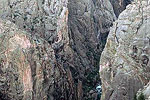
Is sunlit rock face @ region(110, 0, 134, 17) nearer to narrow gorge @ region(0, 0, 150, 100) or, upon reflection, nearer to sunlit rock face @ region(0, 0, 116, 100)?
narrow gorge @ region(0, 0, 150, 100)

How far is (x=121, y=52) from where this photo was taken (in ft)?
171

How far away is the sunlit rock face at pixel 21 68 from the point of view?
61469 mm

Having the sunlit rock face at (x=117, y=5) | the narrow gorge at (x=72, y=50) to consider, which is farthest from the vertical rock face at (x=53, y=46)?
the sunlit rock face at (x=117, y=5)

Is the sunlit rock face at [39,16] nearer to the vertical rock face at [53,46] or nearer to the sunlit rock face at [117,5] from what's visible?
the vertical rock face at [53,46]

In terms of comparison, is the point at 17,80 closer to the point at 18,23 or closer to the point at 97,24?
the point at 18,23

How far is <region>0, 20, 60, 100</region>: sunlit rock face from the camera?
61.5 meters

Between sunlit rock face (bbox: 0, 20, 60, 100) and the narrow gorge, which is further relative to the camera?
sunlit rock face (bbox: 0, 20, 60, 100)

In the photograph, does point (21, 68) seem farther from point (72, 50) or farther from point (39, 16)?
point (72, 50)

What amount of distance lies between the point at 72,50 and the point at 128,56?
3126 centimetres

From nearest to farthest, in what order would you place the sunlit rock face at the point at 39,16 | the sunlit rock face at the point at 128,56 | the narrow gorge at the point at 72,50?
the sunlit rock face at the point at 128,56 < the narrow gorge at the point at 72,50 < the sunlit rock face at the point at 39,16

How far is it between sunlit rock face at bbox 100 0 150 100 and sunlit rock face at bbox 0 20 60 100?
43.0ft

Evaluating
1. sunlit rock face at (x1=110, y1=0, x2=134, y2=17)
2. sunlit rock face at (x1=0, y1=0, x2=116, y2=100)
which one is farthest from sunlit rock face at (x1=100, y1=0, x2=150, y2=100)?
sunlit rock face at (x1=110, y1=0, x2=134, y2=17)

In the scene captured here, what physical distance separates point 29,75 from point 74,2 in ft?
106

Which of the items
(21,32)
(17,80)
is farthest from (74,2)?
(17,80)
